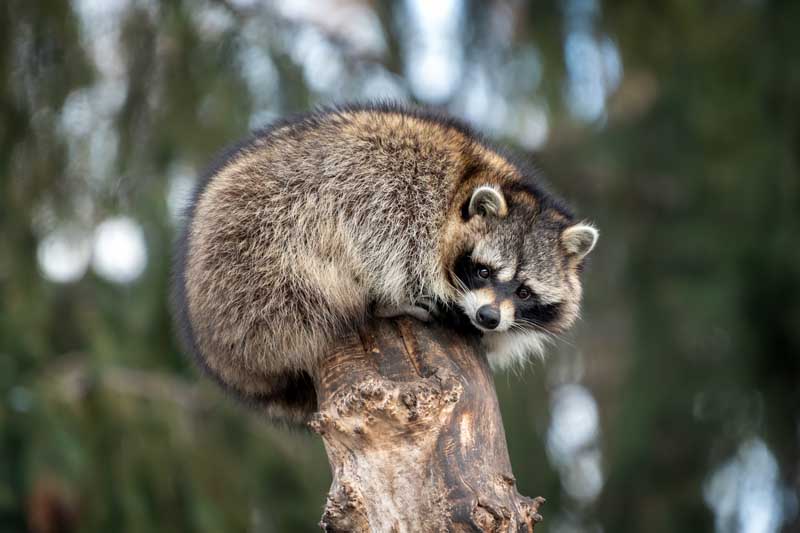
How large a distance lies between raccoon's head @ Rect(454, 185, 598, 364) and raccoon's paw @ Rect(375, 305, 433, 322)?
0.89 ft

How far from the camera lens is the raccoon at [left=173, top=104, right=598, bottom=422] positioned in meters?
3.33

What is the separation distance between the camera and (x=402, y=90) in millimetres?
6598

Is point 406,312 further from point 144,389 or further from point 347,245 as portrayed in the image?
point 144,389

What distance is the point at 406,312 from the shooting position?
10.6 ft

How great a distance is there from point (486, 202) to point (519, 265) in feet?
1.00

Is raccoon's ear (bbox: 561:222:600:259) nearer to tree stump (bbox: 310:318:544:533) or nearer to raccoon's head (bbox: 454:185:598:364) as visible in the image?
raccoon's head (bbox: 454:185:598:364)

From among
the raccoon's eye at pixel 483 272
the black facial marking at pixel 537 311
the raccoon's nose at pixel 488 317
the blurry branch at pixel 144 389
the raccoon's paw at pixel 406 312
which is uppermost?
the raccoon's eye at pixel 483 272

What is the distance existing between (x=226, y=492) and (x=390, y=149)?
296 cm

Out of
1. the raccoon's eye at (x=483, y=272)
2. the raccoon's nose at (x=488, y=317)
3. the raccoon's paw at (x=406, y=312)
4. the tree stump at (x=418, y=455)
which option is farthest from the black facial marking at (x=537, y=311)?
the tree stump at (x=418, y=455)

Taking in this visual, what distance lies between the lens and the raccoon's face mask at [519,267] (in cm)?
358

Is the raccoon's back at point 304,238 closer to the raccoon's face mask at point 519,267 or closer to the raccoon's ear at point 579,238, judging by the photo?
the raccoon's face mask at point 519,267

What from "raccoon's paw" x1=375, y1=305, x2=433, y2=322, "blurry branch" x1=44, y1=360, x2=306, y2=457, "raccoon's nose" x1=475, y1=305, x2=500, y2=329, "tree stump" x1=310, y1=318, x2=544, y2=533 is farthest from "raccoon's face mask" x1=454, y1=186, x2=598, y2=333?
"blurry branch" x1=44, y1=360, x2=306, y2=457

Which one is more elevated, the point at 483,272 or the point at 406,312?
the point at 483,272

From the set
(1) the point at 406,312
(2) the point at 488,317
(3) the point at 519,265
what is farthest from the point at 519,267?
(1) the point at 406,312
